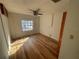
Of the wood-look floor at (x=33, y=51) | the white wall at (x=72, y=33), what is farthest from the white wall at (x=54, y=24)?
the white wall at (x=72, y=33)

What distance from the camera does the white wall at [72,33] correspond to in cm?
129

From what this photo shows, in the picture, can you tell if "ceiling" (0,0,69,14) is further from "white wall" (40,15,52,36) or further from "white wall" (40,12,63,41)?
"white wall" (40,15,52,36)

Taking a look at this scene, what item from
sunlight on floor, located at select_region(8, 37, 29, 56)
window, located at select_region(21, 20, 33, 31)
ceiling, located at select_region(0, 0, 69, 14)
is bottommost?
sunlight on floor, located at select_region(8, 37, 29, 56)

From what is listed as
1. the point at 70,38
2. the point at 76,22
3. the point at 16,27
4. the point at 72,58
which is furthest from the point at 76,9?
the point at 16,27

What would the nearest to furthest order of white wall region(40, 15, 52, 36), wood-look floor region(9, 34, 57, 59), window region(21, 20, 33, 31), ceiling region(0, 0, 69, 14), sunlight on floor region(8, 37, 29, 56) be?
ceiling region(0, 0, 69, 14), wood-look floor region(9, 34, 57, 59), sunlight on floor region(8, 37, 29, 56), white wall region(40, 15, 52, 36), window region(21, 20, 33, 31)

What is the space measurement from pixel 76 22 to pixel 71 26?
0.15 metres

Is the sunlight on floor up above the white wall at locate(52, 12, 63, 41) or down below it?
below

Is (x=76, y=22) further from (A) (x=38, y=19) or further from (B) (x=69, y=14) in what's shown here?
(A) (x=38, y=19)

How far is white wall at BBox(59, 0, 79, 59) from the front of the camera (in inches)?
50.8

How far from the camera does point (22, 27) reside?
18.4 feet

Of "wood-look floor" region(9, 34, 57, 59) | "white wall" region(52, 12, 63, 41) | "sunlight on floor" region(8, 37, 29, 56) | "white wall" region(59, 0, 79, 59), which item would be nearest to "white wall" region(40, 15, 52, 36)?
"white wall" region(52, 12, 63, 41)

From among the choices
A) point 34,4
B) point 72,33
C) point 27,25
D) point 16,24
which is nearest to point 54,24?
point 34,4

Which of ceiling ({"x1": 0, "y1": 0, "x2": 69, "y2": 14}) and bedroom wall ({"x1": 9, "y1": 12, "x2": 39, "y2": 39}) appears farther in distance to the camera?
bedroom wall ({"x1": 9, "y1": 12, "x2": 39, "y2": 39})

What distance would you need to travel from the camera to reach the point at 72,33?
138 cm
